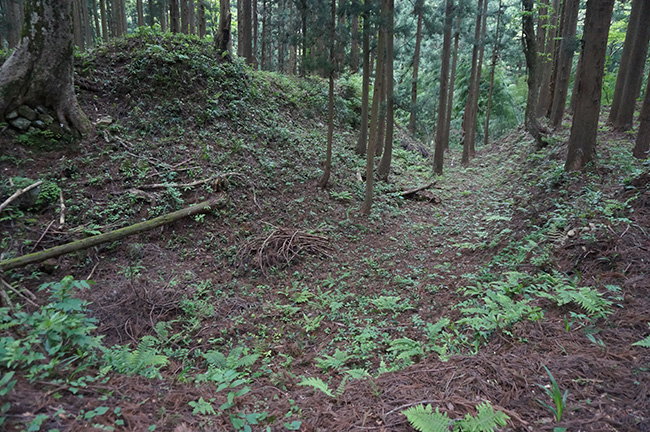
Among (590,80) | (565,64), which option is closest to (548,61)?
(565,64)

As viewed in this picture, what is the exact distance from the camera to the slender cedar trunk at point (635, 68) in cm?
1044

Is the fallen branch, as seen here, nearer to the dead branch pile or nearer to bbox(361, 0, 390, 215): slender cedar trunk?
the dead branch pile

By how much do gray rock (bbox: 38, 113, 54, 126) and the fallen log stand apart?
13.4 ft

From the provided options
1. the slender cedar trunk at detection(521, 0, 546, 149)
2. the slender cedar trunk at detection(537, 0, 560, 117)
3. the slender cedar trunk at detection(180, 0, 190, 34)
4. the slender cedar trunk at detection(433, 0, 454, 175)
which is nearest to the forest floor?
the slender cedar trunk at detection(521, 0, 546, 149)

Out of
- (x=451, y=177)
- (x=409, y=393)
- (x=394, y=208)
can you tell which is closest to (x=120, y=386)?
(x=409, y=393)

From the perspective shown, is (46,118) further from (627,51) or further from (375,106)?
(627,51)

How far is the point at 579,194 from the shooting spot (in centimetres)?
751

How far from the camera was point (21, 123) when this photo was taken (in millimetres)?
8359

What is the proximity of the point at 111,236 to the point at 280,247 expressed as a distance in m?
3.55

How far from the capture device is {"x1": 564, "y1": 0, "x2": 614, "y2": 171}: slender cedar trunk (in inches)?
317

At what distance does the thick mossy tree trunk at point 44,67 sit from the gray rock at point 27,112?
0.09m

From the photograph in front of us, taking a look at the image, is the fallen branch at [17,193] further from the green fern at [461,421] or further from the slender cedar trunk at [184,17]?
the slender cedar trunk at [184,17]

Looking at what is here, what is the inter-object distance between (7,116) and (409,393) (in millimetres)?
10746

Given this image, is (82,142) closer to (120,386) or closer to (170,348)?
(170,348)
